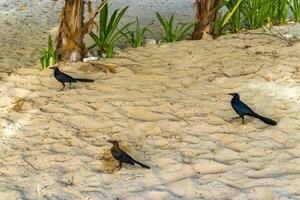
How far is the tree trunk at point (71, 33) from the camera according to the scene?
5.52m

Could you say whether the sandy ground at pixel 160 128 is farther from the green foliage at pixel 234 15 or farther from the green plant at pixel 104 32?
the green foliage at pixel 234 15

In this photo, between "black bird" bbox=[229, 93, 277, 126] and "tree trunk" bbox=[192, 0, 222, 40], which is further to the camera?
"tree trunk" bbox=[192, 0, 222, 40]

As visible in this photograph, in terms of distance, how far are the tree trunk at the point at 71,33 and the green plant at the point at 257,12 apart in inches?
76.1

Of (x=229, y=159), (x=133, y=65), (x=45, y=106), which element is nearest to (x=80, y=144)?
(x=45, y=106)

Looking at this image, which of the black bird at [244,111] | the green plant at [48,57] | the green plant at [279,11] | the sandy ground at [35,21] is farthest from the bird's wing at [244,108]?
the green plant at [279,11]

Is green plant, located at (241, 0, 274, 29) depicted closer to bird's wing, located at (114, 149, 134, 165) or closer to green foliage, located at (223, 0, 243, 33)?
green foliage, located at (223, 0, 243, 33)

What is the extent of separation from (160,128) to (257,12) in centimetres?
275

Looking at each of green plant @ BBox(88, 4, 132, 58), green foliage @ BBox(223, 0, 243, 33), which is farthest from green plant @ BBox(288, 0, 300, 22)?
green plant @ BBox(88, 4, 132, 58)

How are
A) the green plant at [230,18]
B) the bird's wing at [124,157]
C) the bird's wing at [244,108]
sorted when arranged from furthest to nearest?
the green plant at [230,18] → the bird's wing at [244,108] → the bird's wing at [124,157]

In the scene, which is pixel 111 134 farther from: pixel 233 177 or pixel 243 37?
pixel 243 37

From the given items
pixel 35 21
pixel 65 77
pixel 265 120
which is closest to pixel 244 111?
pixel 265 120

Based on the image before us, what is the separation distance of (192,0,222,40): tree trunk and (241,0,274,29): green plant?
1.29 feet

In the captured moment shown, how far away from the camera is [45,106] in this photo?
185 inches

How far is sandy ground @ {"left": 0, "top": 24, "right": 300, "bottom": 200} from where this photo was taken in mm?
3627
